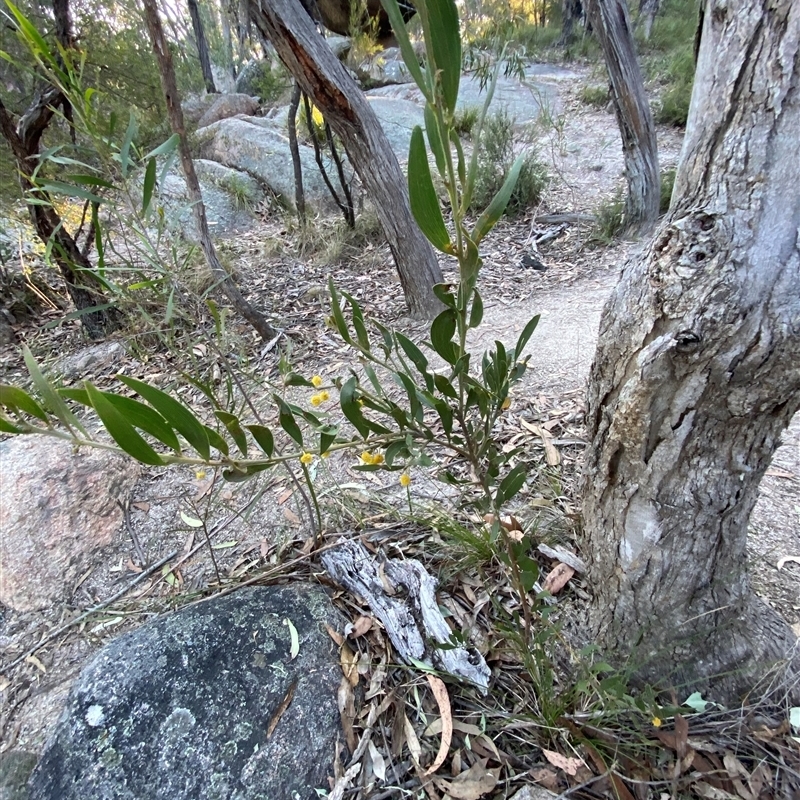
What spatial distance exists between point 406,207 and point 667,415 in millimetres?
2763

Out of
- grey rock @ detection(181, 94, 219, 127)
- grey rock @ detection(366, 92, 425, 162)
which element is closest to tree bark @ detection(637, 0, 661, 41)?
grey rock @ detection(366, 92, 425, 162)

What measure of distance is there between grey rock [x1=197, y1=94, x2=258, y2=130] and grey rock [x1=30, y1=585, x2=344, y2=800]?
9.05 m

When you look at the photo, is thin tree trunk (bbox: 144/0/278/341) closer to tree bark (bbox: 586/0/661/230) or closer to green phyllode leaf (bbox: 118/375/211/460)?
green phyllode leaf (bbox: 118/375/211/460)

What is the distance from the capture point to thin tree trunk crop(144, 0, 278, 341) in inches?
91.9

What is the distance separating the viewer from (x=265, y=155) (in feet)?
20.0

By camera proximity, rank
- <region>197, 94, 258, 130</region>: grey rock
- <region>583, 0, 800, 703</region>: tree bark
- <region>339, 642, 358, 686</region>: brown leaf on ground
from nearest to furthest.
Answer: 1. <region>583, 0, 800, 703</region>: tree bark
2. <region>339, 642, 358, 686</region>: brown leaf on ground
3. <region>197, 94, 258, 130</region>: grey rock

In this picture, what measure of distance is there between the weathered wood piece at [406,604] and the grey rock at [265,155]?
4.86m

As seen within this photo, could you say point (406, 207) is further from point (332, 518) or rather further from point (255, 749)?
point (255, 749)

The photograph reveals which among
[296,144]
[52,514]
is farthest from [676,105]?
[52,514]

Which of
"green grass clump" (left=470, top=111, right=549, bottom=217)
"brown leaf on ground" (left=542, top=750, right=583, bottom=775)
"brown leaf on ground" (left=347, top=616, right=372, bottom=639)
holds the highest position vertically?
"green grass clump" (left=470, top=111, right=549, bottom=217)

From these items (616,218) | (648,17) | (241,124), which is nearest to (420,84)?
(616,218)

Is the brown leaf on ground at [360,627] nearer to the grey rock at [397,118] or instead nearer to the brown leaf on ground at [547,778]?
the brown leaf on ground at [547,778]

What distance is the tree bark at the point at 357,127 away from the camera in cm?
265

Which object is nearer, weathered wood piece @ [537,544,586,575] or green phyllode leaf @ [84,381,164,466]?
green phyllode leaf @ [84,381,164,466]
